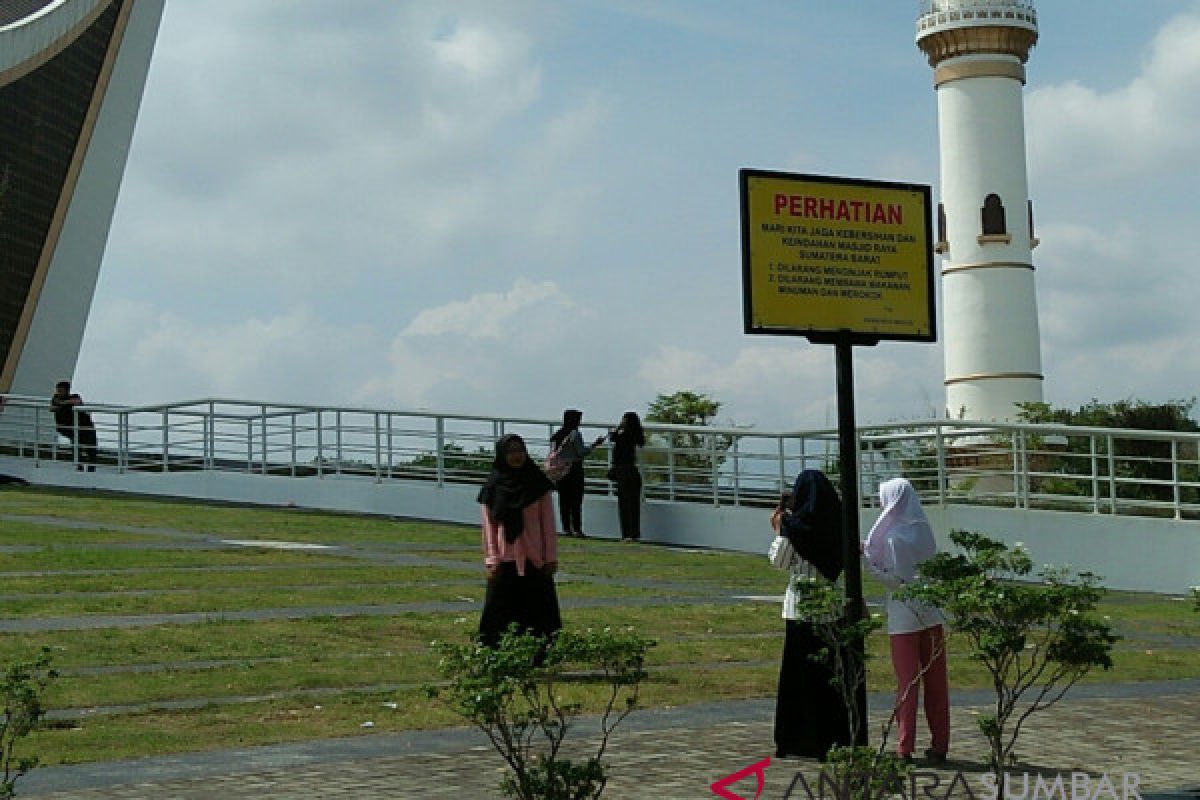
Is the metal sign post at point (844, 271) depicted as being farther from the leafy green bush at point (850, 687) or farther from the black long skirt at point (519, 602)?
the black long skirt at point (519, 602)

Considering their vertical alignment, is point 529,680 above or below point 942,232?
below

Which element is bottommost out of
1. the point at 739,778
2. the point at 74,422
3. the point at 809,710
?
the point at 739,778

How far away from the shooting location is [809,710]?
9047mm

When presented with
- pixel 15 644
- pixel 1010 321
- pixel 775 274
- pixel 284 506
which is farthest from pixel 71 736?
pixel 1010 321

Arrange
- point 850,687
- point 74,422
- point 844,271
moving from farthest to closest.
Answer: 1. point 74,422
2. point 844,271
3. point 850,687

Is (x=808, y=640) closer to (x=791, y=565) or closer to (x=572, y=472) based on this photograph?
(x=791, y=565)

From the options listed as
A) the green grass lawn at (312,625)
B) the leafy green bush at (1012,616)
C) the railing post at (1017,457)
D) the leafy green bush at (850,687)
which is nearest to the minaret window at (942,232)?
the railing post at (1017,457)

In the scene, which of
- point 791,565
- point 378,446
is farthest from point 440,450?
point 791,565

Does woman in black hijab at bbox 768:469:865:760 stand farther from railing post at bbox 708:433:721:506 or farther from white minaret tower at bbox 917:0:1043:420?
white minaret tower at bbox 917:0:1043:420

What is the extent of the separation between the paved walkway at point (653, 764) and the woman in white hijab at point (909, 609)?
0.24m

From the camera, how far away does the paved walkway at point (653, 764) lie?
26.3ft

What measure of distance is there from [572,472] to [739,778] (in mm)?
13795

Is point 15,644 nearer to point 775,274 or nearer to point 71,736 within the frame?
point 71,736

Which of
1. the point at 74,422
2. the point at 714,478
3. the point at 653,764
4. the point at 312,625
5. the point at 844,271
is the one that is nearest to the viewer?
the point at 844,271
